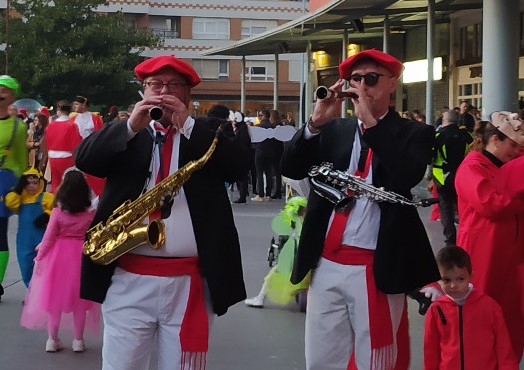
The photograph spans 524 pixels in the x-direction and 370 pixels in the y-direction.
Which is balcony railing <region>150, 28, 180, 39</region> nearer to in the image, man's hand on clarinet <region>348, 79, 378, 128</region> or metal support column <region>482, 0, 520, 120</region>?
metal support column <region>482, 0, 520, 120</region>

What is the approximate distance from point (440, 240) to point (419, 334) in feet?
18.6

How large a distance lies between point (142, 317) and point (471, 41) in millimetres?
22259

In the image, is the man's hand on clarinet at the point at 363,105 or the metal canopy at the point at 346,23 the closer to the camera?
the man's hand on clarinet at the point at 363,105

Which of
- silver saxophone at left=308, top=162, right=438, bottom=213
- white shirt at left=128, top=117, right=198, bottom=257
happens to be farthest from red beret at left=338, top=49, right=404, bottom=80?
white shirt at left=128, top=117, right=198, bottom=257

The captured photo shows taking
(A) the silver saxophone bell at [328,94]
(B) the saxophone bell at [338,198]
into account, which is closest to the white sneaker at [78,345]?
(B) the saxophone bell at [338,198]

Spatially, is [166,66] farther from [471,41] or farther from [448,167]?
[471,41]

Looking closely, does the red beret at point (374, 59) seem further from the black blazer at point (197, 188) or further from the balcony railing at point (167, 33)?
the balcony railing at point (167, 33)

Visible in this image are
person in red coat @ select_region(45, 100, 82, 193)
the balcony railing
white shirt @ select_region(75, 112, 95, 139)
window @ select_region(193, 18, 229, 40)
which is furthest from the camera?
window @ select_region(193, 18, 229, 40)

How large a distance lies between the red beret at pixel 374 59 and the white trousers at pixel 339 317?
853mm

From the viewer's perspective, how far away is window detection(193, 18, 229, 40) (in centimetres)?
6569

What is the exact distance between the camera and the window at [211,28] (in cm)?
6569

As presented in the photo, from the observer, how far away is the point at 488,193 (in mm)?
5652

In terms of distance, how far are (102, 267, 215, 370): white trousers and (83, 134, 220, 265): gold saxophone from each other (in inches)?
5.3

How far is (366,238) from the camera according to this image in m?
4.30
